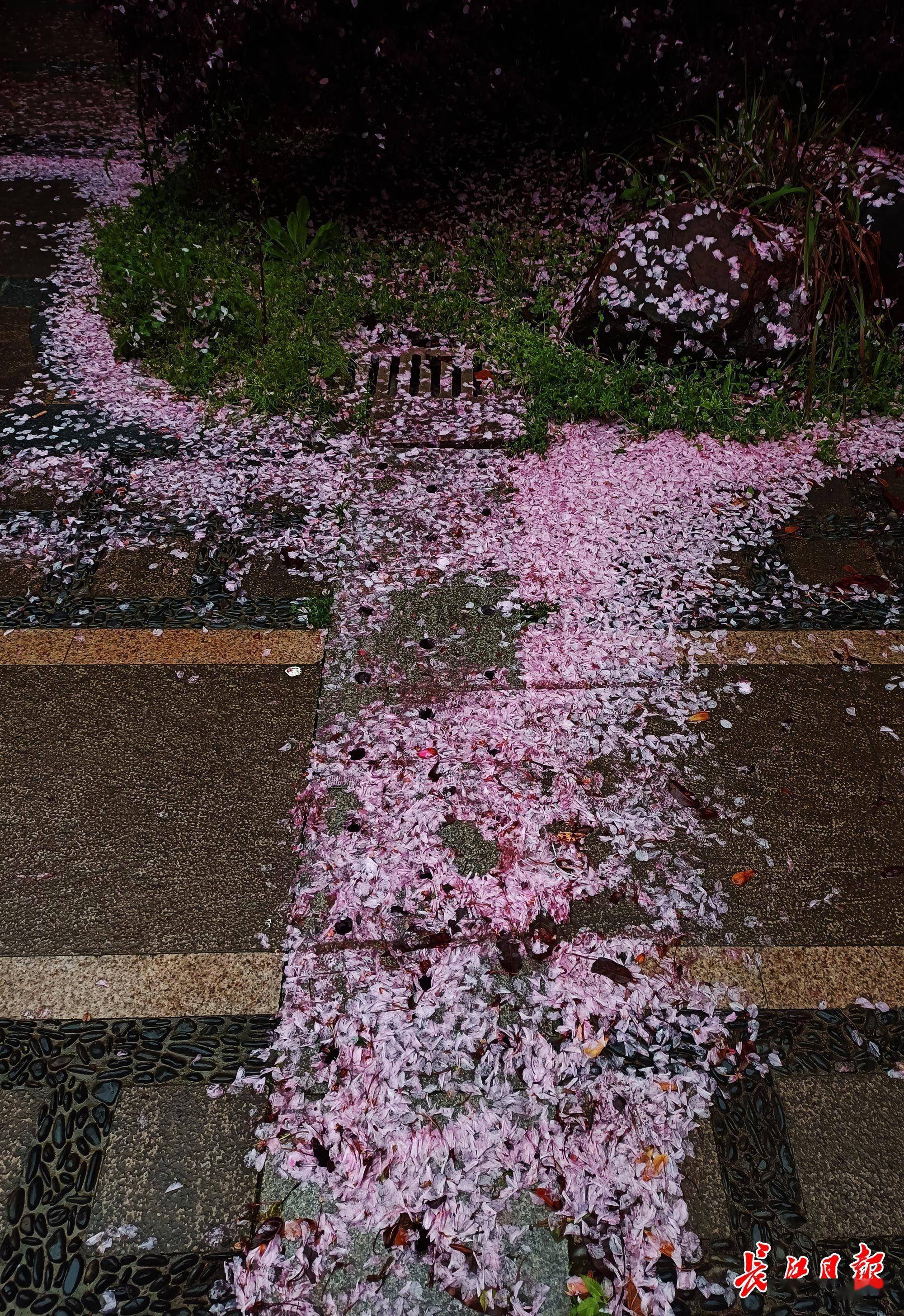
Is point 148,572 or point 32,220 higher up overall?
point 32,220

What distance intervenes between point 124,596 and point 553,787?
2139 mm

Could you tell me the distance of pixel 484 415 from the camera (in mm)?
4918

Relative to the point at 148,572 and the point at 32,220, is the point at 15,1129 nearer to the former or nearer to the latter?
the point at 148,572

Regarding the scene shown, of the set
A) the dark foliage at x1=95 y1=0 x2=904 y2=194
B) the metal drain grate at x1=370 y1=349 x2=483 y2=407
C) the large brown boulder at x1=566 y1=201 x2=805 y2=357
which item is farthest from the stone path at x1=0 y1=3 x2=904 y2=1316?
the dark foliage at x1=95 y1=0 x2=904 y2=194

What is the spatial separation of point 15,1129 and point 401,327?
504cm

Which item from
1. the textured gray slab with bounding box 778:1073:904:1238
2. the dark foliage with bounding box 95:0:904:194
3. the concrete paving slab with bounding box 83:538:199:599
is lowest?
the textured gray slab with bounding box 778:1073:904:1238

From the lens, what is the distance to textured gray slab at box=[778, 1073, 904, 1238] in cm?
198

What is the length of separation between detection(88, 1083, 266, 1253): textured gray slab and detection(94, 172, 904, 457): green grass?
3603 millimetres

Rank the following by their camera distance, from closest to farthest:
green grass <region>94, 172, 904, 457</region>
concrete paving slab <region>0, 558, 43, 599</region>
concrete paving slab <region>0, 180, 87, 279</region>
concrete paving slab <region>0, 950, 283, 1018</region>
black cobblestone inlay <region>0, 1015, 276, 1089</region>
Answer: black cobblestone inlay <region>0, 1015, 276, 1089</region>
concrete paving slab <region>0, 950, 283, 1018</region>
concrete paving slab <region>0, 558, 43, 599</region>
green grass <region>94, 172, 904, 457</region>
concrete paving slab <region>0, 180, 87, 279</region>

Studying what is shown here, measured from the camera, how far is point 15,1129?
212cm

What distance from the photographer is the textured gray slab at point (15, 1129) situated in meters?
2.04

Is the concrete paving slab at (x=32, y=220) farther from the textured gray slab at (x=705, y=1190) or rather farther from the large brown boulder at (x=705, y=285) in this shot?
the textured gray slab at (x=705, y=1190)

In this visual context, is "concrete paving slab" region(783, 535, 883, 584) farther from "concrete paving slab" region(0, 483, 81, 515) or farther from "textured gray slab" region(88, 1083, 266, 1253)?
"concrete paving slab" region(0, 483, 81, 515)

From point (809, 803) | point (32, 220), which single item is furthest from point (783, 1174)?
point (32, 220)
